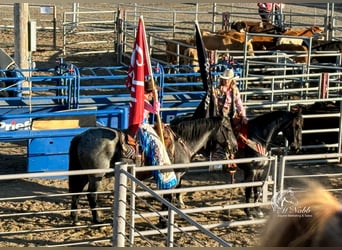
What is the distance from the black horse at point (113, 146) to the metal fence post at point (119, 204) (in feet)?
5.47

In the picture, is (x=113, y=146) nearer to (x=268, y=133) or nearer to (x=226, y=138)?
(x=226, y=138)

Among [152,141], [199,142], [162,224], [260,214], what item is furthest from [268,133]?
[162,224]

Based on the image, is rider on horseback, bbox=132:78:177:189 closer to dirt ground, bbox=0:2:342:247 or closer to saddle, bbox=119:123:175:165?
saddle, bbox=119:123:175:165

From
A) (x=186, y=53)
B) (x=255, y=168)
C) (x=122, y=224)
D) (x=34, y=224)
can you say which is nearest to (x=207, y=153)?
(x=255, y=168)

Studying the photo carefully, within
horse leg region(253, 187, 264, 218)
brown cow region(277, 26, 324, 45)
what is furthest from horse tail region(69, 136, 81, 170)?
brown cow region(277, 26, 324, 45)

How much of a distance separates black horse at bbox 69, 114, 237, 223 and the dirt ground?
1.09 feet

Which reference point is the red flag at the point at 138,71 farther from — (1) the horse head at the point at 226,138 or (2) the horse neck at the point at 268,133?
(2) the horse neck at the point at 268,133

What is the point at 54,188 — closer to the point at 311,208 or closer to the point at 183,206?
the point at 183,206

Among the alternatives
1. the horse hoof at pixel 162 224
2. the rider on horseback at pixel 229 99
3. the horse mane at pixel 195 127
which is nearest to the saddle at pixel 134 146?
the horse mane at pixel 195 127

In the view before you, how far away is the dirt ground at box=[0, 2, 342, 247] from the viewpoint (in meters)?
7.02

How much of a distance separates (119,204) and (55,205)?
8.90 feet

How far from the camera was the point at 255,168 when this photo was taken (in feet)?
26.5

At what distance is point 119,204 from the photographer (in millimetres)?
5703

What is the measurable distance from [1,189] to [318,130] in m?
4.32
